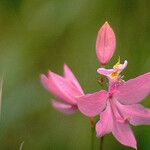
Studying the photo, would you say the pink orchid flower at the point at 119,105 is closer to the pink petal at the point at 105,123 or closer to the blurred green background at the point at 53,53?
the pink petal at the point at 105,123

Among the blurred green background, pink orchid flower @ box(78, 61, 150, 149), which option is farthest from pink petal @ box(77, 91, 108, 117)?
the blurred green background

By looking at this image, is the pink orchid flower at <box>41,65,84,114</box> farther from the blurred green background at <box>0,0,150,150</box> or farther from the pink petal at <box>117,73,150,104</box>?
the blurred green background at <box>0,0,150,150</box>

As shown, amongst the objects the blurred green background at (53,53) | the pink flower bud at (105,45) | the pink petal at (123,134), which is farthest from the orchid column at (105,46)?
the blurred green background at (53,53)

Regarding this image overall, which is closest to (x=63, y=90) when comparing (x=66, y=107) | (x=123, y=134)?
(x=66, y=107)

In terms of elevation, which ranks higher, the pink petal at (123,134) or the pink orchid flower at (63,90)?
the pink orchid flower at (63,90)

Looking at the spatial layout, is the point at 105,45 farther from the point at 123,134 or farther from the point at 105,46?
the point at 123,134

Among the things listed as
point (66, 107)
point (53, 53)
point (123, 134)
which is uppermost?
point (53, 53)
